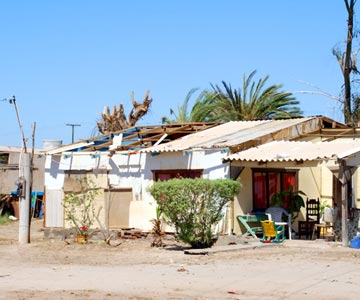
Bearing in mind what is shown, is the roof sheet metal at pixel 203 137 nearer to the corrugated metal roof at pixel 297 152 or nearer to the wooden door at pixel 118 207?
the corrugated metal roof at pixel 297 152

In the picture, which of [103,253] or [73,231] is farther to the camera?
[73,231]

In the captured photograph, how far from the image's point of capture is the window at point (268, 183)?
23.3m

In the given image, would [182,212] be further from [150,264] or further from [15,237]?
[15,237]

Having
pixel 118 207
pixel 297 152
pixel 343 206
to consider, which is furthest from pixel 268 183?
pixel 118 207

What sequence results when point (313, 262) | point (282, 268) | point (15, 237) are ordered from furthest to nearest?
point (15, 237), point (313, 262), point (282, 268)

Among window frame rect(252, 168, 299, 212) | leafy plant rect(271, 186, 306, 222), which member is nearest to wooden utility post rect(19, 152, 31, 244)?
window frame rect(252, 168, 299, 212)

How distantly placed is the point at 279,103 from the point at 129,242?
18568 mm

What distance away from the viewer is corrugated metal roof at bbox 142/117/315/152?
22922 mm

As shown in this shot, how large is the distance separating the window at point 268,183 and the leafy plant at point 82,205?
5149 millimetres

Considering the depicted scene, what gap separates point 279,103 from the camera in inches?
1529

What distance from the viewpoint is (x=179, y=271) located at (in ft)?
48.7

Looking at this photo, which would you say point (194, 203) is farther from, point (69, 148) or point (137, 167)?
point (69, 148)

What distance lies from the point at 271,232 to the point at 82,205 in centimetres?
705

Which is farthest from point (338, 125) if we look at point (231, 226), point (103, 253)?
point (103, 253)
